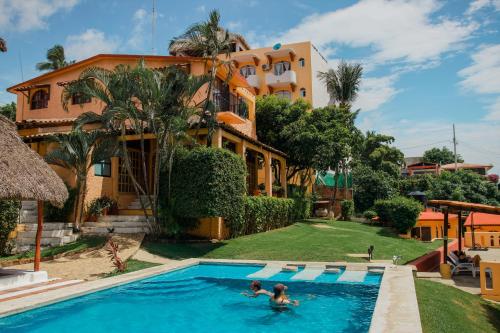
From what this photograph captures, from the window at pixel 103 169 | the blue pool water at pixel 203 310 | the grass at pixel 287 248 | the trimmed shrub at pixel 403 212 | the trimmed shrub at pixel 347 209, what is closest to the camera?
the blue pool water at pixel 203 310

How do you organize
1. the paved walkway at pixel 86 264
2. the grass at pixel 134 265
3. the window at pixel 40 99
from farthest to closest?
the window at pixel 40 99 → the grass at pixel 134 265 → the paved walkway at pixel 86 264

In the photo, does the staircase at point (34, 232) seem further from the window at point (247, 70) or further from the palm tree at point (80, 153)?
the window at point (247, 70)

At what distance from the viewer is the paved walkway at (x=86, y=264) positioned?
484 inches

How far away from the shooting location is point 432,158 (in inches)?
4043

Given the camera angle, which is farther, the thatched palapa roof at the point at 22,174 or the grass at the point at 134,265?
the grass at the point at 134,265

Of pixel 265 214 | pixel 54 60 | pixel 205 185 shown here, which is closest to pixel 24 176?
pixel 205 185

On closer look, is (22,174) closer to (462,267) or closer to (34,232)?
(34,232)

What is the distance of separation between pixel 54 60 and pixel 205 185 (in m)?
30.1

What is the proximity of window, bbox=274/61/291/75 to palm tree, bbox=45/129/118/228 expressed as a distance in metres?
31.8

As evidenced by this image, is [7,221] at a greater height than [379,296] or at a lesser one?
greater

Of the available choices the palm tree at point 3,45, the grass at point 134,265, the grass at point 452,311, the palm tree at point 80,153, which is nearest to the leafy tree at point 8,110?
the palm tree at point 80,153

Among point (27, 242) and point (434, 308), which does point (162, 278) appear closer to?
point (27, 242)

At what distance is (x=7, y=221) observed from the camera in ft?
47.5

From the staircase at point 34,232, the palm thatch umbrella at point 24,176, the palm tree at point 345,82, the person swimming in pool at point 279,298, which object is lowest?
the person swimming in pool at point 279,298
